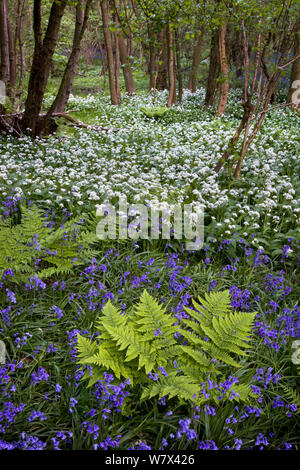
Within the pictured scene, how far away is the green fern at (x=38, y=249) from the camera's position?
2963 millimetres

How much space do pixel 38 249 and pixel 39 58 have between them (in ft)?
20.1

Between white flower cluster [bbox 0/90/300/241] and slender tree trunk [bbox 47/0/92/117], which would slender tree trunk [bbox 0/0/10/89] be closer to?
slender tree trunk [bbox 47/0/92/117]

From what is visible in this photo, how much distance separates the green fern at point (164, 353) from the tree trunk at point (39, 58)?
693cm

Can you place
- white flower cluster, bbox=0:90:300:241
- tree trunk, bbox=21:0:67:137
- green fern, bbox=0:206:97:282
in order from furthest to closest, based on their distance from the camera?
tree trunk, bbox=21:0:67:137, white flower cluster, bbox=0:90:300:241, green fern, bbox=0:206:97:282

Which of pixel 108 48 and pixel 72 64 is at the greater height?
pixel 108 48

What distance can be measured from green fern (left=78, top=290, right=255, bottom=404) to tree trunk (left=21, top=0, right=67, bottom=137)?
273 inches

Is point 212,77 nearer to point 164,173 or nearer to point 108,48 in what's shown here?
point 108,48

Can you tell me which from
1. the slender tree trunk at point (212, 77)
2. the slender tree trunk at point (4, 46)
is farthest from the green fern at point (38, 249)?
the slender tree trunk at point (212, 77)

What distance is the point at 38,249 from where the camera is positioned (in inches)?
119

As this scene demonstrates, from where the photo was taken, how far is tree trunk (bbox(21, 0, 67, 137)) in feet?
22.8

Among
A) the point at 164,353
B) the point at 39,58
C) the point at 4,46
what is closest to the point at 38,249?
the point at 164,353

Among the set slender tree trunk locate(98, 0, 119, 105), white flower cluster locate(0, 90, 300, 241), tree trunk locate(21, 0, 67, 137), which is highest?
slender tree trunk locate(98, 0, 119, 105)

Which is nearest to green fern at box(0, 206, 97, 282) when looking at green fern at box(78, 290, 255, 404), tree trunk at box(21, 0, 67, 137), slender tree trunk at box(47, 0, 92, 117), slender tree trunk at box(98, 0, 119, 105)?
green fern at box(78, 290, 255, 404)

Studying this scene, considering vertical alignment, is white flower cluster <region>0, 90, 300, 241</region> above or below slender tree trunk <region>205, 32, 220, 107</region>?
below
